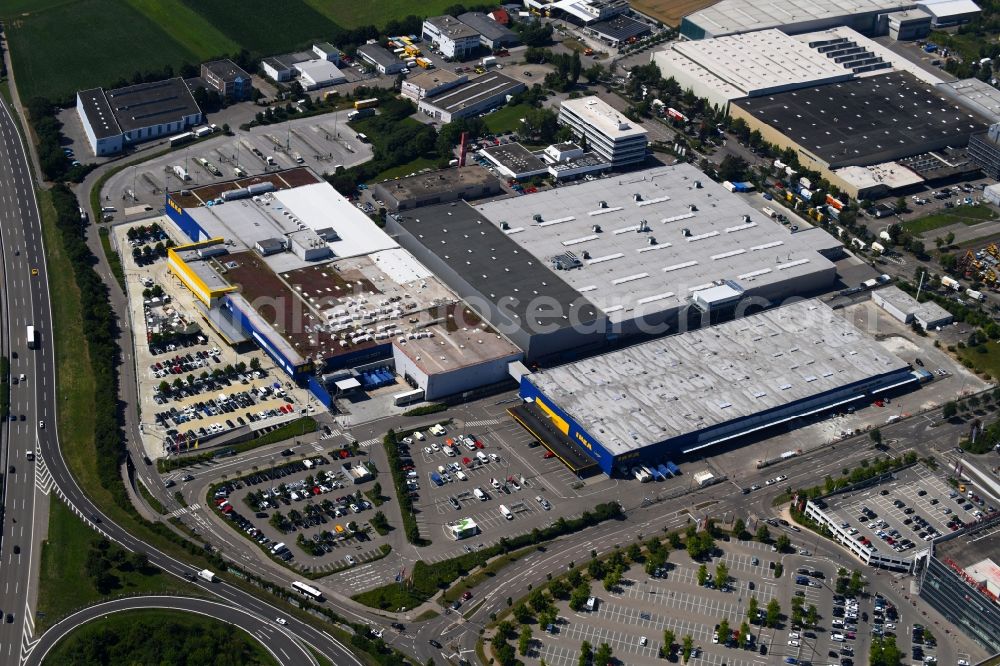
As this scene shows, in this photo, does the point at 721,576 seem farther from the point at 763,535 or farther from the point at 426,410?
the point at 426,410

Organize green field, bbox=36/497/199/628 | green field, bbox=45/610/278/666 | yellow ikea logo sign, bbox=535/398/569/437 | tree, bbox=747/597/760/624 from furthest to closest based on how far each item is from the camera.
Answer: yellow ikea logo sign, bbox=535/398/569/437 → tree, bbox=747/597/760/624 → green field, bbox=36/497/199/628 → green field, bbox=45/610/278/666

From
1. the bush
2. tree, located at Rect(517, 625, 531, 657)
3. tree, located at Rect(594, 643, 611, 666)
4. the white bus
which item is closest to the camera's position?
tree, located at Rect(594, 643, 611, 666)

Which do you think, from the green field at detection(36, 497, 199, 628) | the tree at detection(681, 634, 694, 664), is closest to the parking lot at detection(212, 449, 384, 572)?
the green field at detection(36, 497, 199, 628)

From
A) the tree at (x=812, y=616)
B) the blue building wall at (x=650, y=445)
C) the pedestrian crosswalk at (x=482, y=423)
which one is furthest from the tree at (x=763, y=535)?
the pedestrian crosswalk at (x=482, y=423)

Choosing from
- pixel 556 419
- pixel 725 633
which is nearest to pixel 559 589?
pixel 725 633

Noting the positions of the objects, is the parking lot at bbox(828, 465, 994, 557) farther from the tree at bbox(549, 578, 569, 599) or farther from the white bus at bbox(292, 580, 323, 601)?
the white bus at bbox(292, 580, 323, 601)
